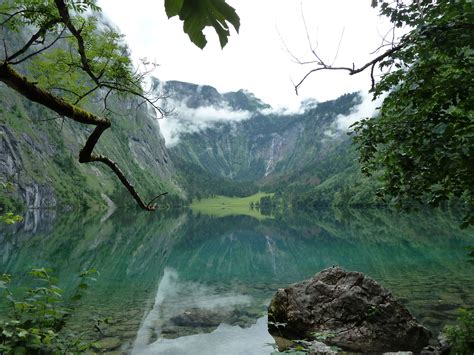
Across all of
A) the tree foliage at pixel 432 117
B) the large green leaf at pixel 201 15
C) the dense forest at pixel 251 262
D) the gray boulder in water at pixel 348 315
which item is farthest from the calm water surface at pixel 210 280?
the large green leaf at pixel 201 15

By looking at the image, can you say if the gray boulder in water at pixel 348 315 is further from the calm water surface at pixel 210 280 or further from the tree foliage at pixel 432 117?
the tree foliage at pixel 432 117

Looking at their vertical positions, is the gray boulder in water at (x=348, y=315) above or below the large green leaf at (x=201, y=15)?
below

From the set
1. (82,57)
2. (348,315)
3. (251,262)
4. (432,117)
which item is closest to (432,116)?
(432,117)

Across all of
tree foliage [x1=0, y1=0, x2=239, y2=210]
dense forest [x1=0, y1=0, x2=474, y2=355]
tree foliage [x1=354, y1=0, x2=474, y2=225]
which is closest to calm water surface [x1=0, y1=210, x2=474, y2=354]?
dense forest [x1=0, y1=0, x2=474, y2=355]

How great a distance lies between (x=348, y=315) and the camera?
16.6m

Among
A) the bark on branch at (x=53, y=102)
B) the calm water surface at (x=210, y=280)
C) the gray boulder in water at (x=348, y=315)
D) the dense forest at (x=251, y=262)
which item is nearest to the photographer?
the bark on branch at (x=53, y=102)

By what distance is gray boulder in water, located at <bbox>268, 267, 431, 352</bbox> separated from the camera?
1521 centimetres

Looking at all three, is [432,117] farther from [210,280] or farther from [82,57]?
[210,280]

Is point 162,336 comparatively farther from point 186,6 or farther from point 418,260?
point 418,260

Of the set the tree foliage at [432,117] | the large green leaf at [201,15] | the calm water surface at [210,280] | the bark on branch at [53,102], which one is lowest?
the calm water surface at [210,280]

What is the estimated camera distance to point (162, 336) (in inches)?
731

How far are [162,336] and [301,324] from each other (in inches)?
290

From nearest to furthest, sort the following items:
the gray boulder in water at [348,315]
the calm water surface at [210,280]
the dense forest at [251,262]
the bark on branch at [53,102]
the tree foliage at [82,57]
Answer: the tree foliage at [82,57] < the bark on branch at [53,102] < the dense forest at [251,262] < the gray boulder in water at [348,315] < the calm water surface at [210,280]

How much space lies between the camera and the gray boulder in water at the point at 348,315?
49.9 ft
